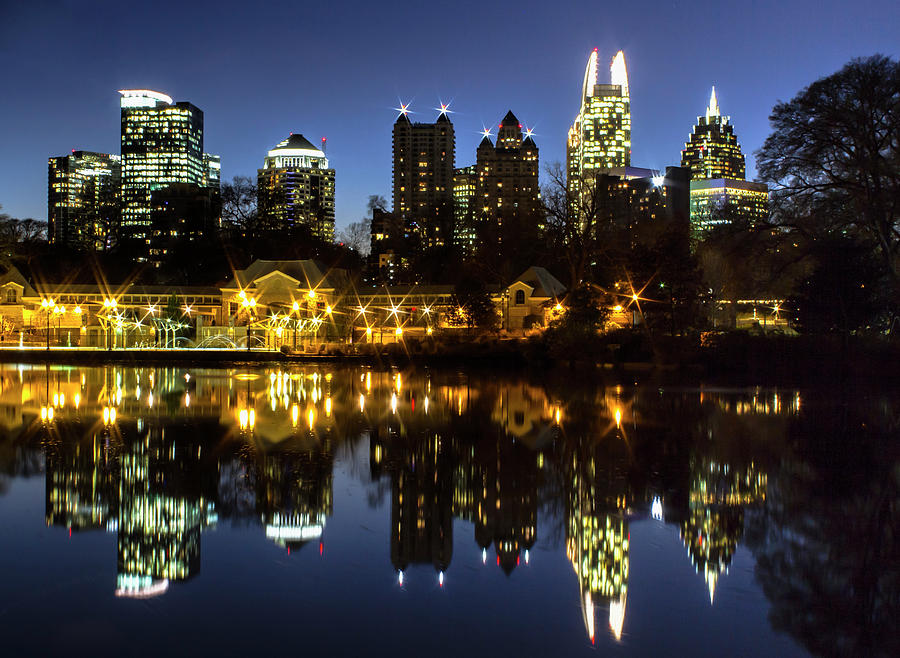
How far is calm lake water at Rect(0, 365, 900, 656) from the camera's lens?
629 centimetres

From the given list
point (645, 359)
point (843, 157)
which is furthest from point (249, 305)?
point (843, 157)

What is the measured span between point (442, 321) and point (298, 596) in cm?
4824

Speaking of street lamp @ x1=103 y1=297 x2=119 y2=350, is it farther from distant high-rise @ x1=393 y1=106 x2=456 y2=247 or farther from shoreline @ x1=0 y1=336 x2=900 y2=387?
distant high-rise @ x1=393 y1=106 x2=456 y2=247

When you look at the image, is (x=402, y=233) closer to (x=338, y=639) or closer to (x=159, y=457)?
(x=159, y=457)

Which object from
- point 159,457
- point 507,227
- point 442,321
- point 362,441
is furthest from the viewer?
point 507,227

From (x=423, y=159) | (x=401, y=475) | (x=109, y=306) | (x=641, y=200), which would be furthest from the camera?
(x=423, y=159)

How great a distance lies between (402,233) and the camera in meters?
87.1

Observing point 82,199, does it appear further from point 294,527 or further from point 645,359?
point 294,527

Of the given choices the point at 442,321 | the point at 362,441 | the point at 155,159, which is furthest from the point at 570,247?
the point at 155,159

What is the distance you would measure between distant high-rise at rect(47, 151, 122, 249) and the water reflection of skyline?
73316 mm

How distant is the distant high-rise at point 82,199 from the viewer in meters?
88.1

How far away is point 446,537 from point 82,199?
391 ft

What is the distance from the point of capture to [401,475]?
11.7 metres

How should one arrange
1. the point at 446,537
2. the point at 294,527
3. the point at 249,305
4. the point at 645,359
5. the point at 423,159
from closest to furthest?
the point at 446,537, the point at 294,527, the point at 645,359, the point at 249,305, the point at 423,159
